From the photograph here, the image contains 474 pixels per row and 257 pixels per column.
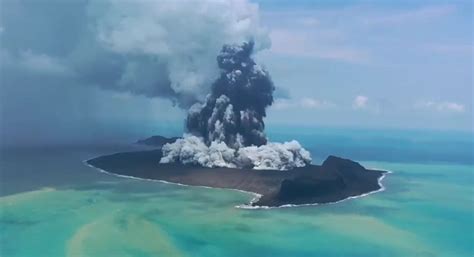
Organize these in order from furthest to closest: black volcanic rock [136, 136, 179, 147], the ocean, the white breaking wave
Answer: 1. the white breaking wave
2. black volcanic rock [136, 136, 179, 147]
3. the ocean

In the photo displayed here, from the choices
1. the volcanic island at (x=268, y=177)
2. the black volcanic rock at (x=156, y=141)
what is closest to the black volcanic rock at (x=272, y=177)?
the volcanic island at (x=268, y=177)

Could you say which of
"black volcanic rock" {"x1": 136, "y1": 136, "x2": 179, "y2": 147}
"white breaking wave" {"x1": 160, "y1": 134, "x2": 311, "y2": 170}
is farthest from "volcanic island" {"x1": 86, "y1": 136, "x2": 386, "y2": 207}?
"white breaking wave" {"x1": 160, "y1": 134, "x2": 311, "y2": 170}

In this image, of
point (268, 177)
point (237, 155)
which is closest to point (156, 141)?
point (237, 155)

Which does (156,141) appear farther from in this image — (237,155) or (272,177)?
(272,177)

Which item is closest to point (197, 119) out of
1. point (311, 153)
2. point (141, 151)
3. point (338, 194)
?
point (141, 151)

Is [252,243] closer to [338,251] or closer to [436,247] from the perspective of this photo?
[338,251]

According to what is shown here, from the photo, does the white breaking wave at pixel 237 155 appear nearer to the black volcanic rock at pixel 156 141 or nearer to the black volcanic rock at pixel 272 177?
the black volcanic rock at pixel 156 141

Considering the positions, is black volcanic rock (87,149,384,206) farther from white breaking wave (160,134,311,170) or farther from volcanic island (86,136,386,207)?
white breaking wave (160,134,311,170)
